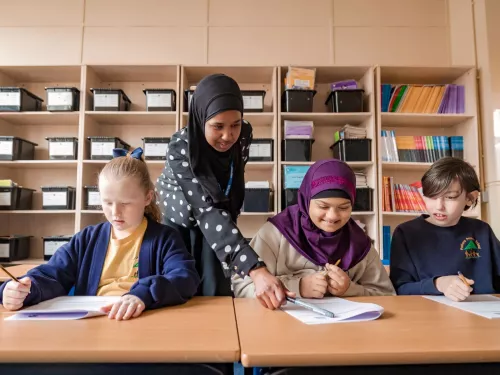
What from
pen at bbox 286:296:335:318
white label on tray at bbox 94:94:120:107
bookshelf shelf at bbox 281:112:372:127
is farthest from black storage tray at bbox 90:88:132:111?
pen at bbox 286:296:335:318

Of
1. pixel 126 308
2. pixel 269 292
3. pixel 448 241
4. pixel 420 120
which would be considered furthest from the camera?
pixel 420 120

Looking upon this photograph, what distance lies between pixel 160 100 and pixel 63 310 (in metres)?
2.53

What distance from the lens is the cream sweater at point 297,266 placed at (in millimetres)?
1312

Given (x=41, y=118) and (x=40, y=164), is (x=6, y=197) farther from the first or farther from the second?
(x=41, y=118)

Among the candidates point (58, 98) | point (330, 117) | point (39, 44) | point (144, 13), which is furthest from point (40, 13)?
point (330, 117)

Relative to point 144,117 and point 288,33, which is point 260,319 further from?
point 288,33

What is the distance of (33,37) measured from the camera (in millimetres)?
3578

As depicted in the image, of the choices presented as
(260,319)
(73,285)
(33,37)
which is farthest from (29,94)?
(260,319)

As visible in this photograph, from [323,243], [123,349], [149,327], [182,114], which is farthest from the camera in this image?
[182,114]

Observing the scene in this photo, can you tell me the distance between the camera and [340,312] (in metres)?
0.91

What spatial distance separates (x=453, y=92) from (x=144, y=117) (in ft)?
8.55

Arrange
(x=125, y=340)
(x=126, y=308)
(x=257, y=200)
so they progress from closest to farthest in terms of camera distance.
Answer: (x=125, y=340), (x=126, y=308), (x=257, y=200)

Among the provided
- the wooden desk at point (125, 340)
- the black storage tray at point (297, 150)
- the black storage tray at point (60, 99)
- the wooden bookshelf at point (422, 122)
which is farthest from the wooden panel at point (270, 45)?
the wooden desk at point (125, 340)

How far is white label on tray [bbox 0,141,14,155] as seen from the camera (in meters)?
3.12
